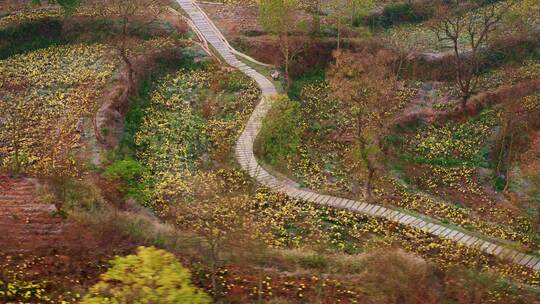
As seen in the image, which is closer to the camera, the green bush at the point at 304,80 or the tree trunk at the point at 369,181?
the tree trunk at the point at 369,181

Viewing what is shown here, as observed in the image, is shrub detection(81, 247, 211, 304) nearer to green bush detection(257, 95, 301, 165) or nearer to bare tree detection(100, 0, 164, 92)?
green bush detection(257, 95, 301, 165)

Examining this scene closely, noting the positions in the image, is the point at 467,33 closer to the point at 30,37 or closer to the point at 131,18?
the point at 131,18

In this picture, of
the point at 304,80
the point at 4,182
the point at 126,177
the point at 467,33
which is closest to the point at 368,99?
the point at 304,80

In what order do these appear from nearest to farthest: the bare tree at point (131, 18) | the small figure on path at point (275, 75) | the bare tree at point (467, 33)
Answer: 1. the bare tree at point (467, 33)
2. the small figure on path at point (275, 75)
3. the bare tree at point (131, 18)

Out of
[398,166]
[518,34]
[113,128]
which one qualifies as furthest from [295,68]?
[518,34]

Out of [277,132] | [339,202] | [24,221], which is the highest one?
[277,132]

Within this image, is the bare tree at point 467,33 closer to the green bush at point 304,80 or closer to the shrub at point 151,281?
the green bush at point 304,80

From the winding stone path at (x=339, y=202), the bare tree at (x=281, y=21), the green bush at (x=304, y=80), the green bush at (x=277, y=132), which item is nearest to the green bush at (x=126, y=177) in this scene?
the winding stone path at (x=339, y=202)
